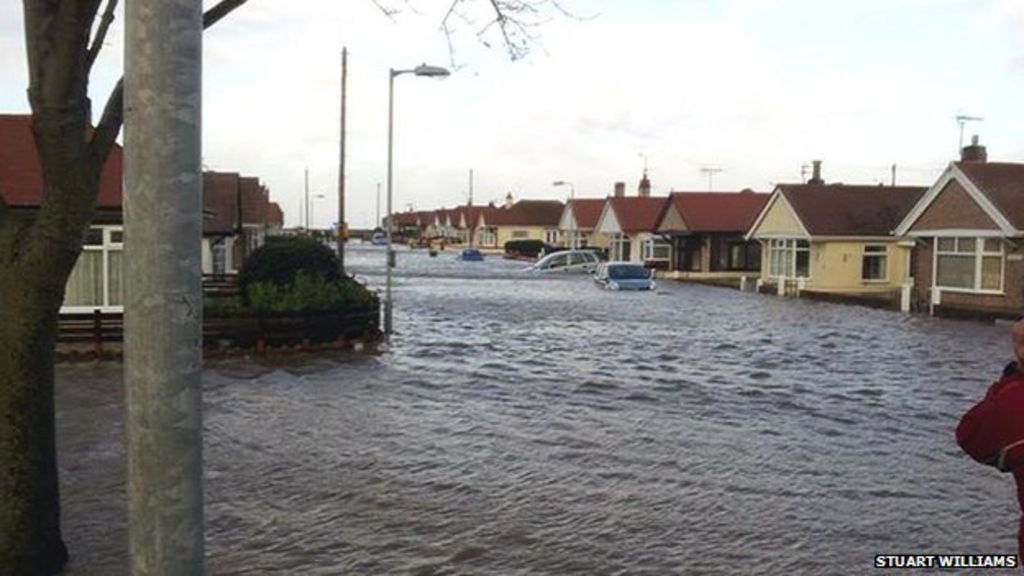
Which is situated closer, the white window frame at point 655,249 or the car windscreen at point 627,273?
the car windscreen at point 627,273

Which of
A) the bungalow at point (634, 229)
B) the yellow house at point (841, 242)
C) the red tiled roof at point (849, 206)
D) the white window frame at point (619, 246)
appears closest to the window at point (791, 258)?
the yellow house at point (841, 242)

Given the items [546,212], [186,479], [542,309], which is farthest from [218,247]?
A: [546,212]

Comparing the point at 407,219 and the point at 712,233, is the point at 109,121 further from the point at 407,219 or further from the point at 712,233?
the point at 407,219

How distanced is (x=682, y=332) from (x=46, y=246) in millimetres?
21943

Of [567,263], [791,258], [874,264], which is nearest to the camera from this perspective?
[874,264]

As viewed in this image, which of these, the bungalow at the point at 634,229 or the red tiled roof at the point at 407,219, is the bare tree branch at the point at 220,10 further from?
the red tiled roof at the point at 407,219

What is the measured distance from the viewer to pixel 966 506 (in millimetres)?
9227

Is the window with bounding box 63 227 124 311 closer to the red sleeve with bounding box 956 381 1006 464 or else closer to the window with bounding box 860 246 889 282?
the red sleeve with bounding box 956 381 1006 464

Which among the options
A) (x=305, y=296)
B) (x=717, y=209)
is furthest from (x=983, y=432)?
(x=717, y=209)

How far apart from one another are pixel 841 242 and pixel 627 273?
9.69 m

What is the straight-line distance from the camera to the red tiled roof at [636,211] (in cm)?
6944

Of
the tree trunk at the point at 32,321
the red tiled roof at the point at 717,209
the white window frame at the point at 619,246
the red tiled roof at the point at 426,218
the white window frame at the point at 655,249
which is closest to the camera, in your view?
the tree trunk at the point at 32,321

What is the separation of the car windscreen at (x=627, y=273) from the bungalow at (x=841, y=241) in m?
6.35

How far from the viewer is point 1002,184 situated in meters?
34.7
